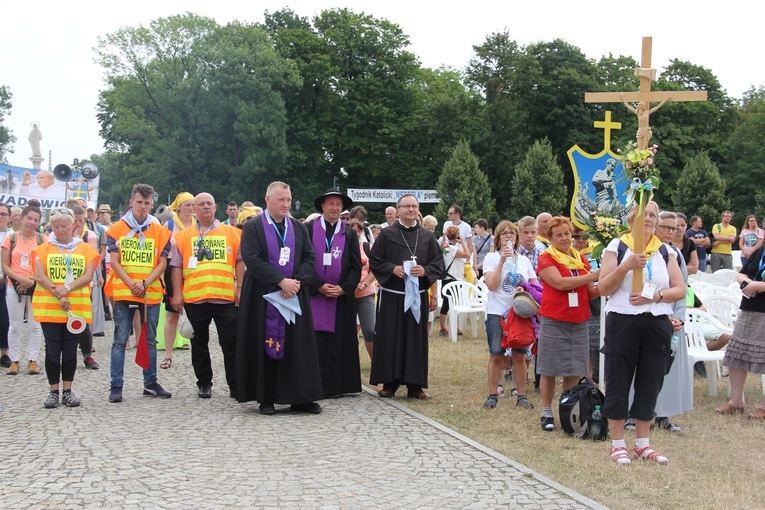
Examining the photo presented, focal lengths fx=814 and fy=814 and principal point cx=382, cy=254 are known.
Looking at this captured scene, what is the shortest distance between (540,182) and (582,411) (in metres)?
40.0

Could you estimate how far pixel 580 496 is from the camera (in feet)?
16.4

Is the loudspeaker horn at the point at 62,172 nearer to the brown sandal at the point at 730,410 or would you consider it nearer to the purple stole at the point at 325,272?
the purple stole at the point at 325,272

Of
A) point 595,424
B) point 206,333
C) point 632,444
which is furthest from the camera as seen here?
point 206,333

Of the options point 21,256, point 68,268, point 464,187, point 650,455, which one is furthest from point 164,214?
point 464,187

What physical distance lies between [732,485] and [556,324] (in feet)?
6.97

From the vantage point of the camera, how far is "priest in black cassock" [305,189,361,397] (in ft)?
28.7

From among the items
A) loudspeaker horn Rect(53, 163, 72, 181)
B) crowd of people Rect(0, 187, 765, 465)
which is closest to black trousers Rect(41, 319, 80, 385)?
crowd of people Rect(0, 187, 765, 465)

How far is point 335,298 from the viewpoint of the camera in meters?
8.79

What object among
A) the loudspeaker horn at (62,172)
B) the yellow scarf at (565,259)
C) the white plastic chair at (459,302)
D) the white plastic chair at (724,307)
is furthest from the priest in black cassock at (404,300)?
the loudspeaker horn at (62,172)

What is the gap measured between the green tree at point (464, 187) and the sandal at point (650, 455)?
128 ft

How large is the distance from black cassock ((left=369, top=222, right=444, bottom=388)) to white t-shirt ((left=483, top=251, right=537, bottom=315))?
2.07 feet

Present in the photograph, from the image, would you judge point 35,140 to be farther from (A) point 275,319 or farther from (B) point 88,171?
(A) point 275,319

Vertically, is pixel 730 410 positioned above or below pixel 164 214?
below

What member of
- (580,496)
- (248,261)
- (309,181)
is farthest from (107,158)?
(580,496)
